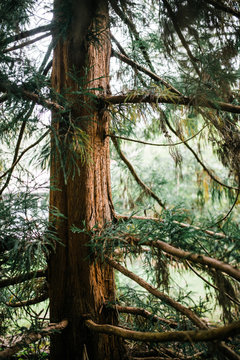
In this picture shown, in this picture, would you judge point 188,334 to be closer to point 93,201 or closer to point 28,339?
point 28,339

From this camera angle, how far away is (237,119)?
1.49 metres

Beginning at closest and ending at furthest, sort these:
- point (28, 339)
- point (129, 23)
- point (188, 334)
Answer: point (188, 334)
point (28, 339)
point (129, 23)

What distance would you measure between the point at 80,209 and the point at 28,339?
54 centimetres

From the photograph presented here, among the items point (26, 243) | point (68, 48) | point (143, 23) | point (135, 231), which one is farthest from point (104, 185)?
point (143, 23)

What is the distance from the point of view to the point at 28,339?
38.5 inches

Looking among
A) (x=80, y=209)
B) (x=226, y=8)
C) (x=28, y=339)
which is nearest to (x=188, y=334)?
(x=28, y=339)

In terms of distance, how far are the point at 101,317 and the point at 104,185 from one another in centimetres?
60

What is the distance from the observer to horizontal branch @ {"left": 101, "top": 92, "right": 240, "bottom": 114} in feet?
3.61

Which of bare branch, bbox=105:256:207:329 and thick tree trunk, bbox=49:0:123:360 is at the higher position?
thick tree trunk, bbox=49:0:123:360

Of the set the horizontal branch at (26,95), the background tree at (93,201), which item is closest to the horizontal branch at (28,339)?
the background tree at (93,201)

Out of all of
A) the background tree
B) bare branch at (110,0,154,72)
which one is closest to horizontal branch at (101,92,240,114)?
the background tree

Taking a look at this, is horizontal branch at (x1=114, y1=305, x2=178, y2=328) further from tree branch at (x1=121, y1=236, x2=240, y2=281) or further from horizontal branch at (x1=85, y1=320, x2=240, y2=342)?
tree branch at (x1=121, y1=236, x2=240, y2=281)

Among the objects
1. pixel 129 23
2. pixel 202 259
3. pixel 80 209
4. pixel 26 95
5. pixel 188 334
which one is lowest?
pixel 188 334

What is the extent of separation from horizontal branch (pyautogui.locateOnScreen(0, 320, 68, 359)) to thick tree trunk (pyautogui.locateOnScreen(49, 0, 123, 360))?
101 millimetres
